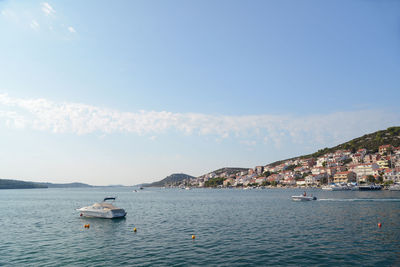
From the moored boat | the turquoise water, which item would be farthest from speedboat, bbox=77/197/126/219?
the moored boat

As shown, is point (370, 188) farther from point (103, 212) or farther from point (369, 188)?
point (103, 212)

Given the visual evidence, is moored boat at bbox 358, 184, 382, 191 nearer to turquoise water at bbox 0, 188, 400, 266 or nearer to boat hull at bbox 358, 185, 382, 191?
boat hull at bbox 358, 185, 382, 191

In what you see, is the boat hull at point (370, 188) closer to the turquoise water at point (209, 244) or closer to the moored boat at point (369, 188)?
the moored boat at point (369, 188)

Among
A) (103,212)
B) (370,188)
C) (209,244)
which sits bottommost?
(209,244)

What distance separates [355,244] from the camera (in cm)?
2564

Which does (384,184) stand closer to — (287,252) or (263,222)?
(263,222)

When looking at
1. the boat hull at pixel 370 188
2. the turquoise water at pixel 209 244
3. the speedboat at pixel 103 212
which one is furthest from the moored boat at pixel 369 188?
the speedboat at pixel 103 212

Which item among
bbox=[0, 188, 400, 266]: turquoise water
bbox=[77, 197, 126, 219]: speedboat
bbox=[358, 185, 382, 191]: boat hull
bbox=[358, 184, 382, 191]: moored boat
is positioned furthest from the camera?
bbox=[358, 184, 382, 191]: moored boat

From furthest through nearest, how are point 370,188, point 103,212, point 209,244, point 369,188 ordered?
1. point 369,188
2. point 370,188
3. point 103,212
4. point 209,244

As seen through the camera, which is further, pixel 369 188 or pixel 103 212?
pixel 369 188

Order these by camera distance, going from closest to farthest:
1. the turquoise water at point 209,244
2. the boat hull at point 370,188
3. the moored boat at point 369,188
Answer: the turquoise water at point 209,244, the boat hull at point 370,188, the moored boat at point 369,188

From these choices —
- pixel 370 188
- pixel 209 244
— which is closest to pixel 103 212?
pixel 209 244

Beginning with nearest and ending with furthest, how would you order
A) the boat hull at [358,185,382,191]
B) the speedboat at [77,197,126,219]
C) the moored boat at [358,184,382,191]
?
1. the speedboat at [77,197,126,219]
2. the boat hull at [358,185,382,191]
3. the moored boat at [358,184,382,191]

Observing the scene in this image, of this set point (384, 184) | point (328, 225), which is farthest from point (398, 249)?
point (384, 184)
